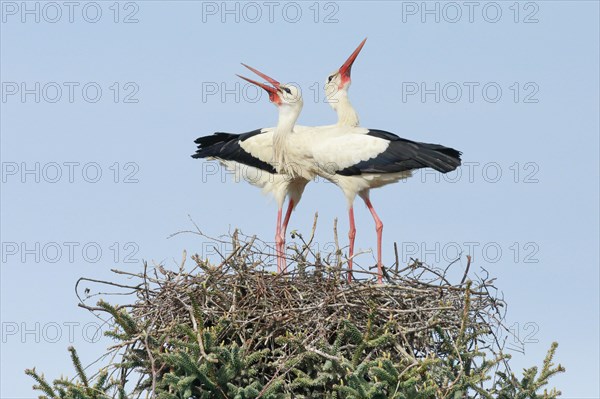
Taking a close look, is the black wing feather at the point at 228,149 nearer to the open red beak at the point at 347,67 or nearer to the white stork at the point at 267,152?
the white stork at the point at 267,152

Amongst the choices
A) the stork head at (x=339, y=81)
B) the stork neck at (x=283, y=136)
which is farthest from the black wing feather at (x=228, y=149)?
the stork head at (x=339, y=81)

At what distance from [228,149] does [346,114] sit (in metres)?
→ 1.21

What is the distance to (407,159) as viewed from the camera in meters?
10.8

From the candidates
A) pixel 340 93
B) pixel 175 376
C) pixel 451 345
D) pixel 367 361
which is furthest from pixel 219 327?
pixel 340 93

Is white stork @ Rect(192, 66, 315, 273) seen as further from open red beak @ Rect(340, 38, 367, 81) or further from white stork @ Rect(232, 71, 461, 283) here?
open red beak @ Rect(340, 38, 367, 81)

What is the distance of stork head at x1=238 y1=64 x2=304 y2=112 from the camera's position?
11391mm

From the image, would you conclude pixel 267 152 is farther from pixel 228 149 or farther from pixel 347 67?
pixel 347 67

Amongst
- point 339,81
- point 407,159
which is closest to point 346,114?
point 339,81

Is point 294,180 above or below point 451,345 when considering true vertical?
above

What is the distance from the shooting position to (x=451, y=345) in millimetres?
8484

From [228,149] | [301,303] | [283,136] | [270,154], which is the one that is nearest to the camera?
[301,303]

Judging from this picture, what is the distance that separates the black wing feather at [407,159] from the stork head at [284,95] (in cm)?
81

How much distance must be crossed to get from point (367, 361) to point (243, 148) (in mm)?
4102

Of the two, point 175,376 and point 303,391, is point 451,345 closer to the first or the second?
point 303,391
